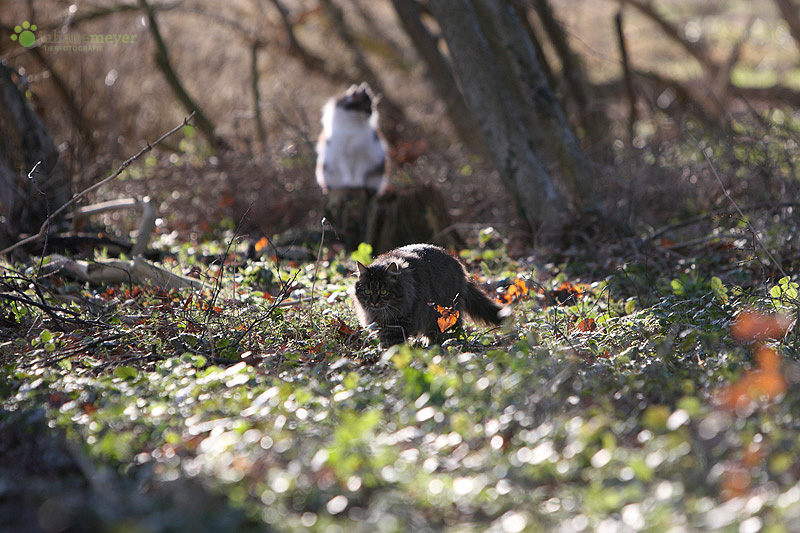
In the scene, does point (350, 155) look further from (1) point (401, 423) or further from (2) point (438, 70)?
(1) point (401, 423)

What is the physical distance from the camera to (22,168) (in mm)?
8633

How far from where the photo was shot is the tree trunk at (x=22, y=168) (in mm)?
8156

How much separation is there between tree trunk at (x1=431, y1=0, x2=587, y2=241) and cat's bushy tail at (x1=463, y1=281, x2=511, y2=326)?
2.51 meters

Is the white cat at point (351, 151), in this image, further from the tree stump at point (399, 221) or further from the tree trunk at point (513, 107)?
the tree trunk at point (513, 107)

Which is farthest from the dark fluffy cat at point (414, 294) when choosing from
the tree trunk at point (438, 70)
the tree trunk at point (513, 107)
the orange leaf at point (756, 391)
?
the tree trunk at point (438, 70)

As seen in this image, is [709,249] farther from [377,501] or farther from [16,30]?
[16,30]

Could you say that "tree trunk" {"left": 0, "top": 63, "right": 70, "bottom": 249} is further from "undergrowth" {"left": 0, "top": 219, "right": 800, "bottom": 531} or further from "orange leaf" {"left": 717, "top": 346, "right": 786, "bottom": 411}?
"orange leaf" {"left": 717, "top": 346, "right": 786, "bottom": 411}

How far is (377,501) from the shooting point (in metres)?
2.75

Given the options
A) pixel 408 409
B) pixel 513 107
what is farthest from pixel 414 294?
pixel 513 107

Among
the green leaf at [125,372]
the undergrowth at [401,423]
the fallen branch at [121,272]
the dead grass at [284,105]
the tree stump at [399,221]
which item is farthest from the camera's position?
the dead grass at [284,105]

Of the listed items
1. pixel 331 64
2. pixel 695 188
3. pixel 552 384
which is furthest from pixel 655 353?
pixel 331 64

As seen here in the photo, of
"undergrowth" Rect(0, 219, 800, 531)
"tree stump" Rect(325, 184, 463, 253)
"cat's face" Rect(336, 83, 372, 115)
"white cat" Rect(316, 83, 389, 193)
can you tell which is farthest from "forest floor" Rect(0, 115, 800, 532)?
"cat's face" Rect(336, 83, 372, 115)

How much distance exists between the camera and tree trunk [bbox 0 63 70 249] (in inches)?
321

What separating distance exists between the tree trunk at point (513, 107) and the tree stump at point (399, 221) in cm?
84
